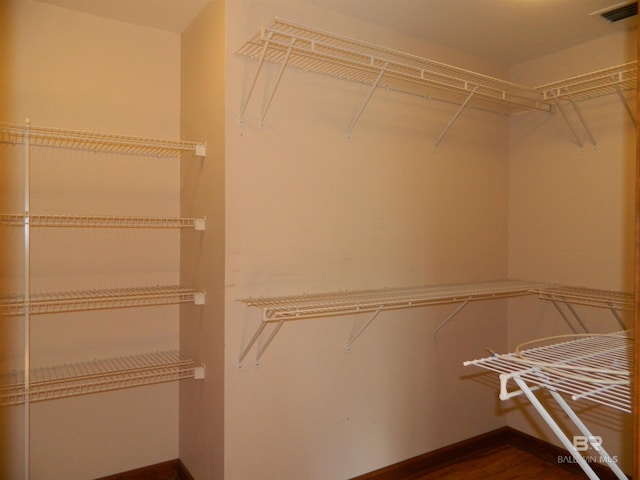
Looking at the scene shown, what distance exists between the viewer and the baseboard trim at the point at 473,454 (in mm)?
2412

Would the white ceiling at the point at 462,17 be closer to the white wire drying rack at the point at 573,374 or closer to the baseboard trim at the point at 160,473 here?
the white wire drying rack at the point at 573,374

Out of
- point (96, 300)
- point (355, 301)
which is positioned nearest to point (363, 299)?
point (355, 301)

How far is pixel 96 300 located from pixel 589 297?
7.80 ft

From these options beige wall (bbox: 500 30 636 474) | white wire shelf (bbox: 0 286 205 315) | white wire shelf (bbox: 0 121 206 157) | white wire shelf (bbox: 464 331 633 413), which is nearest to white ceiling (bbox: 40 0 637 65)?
beige wall (bbox: 500 30 636 474)

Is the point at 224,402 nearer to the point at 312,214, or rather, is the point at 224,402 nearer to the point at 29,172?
the point at 312,214

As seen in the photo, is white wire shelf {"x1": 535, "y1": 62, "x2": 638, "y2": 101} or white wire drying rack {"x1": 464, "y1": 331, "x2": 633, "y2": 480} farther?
white wire shelf {"x1": 535, "y1": 62, "x2": 638, "y2": 101}

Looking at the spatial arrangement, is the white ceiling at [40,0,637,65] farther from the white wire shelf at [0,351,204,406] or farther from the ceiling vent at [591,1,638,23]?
the white wire shelf at [0,351,204,406]

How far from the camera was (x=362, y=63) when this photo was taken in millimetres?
2080

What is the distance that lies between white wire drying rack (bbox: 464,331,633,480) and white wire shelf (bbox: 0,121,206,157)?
1.63 meters

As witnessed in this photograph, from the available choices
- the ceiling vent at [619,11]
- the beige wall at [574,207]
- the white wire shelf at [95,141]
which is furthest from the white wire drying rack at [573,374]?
the ceiling vent at [619,11]

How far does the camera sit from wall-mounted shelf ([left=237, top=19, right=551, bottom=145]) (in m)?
1.85

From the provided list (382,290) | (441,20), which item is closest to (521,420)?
(382,290)

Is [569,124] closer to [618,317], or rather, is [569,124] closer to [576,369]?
[618,317]

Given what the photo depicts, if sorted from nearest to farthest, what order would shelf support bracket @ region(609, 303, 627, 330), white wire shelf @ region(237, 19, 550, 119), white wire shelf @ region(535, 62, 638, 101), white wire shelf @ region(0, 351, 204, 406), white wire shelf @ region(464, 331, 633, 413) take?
white wire shelf @ region(464, 331, 633, 413)
white wire shelf @ region(237, 19, 550, 119)
white wire shelf @ region(0, 351, 204, 406)
white wire shelf @ region(535, 62, 638, 101)
shelf support bracket @ region(609, 303, 627, 330)
